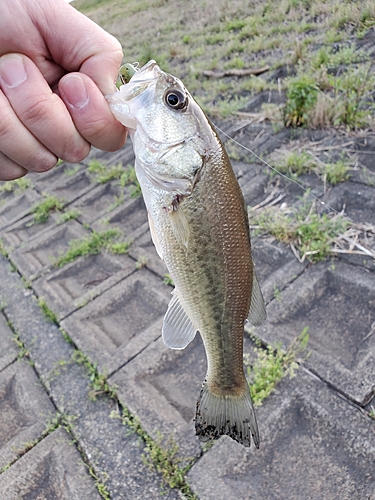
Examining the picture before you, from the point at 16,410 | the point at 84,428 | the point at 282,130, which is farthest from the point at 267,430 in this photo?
the point at 282,130

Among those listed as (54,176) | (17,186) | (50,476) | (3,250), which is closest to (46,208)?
(3,250)

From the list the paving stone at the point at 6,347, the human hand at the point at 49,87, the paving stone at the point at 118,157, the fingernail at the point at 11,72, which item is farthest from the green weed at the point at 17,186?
the fingernail at the point at 11,72

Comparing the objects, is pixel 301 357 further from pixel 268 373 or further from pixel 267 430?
pixel 267 430

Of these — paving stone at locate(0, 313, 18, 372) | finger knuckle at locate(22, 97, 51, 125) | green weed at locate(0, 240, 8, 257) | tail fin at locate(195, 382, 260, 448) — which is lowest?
green weed at locate(0, 240, 8, 257)

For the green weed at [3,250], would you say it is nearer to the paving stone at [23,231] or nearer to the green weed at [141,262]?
the paving stone at [23,231]

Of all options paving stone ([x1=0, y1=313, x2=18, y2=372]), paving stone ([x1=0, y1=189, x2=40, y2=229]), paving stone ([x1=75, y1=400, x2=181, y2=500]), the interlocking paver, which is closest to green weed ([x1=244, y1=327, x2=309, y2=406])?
paving stone ([x1=75, y1=400, x2=181, y2=500])

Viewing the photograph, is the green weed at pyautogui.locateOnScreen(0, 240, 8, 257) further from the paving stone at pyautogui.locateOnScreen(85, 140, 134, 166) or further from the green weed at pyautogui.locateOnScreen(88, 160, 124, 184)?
the paving stone at pyautogui.locateOnScreen(85, 140, 134, 166)
